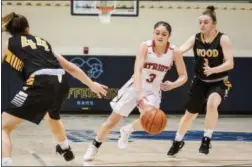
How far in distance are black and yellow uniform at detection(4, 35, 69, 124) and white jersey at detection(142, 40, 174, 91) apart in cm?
127

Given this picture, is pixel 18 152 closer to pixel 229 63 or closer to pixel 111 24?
pixel 229 63

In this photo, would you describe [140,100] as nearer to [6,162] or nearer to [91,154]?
[91,154]

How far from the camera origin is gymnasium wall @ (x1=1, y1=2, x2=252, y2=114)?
1287 centimetres

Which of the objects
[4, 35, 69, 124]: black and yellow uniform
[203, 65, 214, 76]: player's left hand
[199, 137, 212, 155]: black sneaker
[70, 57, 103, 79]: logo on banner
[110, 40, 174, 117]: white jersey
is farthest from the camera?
[70, 57, 103, 79]: logo on banner

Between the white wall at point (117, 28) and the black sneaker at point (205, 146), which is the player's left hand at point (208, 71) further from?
the white wall at point (117, 28)

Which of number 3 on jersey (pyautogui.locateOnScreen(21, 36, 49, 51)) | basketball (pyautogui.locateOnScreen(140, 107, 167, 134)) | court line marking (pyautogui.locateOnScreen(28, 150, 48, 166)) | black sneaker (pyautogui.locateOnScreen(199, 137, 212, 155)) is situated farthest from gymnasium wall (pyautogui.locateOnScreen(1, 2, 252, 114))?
number 3 on jersey (pyautogui.locateOnScreen(21, 36, 49, 51))

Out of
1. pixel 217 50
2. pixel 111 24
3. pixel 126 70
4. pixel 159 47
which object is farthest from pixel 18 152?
pixel 111 24

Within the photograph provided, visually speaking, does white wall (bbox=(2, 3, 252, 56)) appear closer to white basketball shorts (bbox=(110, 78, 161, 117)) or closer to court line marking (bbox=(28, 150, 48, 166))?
court line marking (bbox=(28, 150, 48, 166))

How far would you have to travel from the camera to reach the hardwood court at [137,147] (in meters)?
7.02

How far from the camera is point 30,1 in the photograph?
13336mm

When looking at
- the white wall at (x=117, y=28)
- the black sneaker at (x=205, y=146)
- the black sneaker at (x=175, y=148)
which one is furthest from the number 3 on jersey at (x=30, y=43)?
the white wall at (x=117, y=28)

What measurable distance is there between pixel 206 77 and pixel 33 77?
2659 mm

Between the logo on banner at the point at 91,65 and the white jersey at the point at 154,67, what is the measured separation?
5869 mm

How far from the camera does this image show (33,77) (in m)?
6.02
